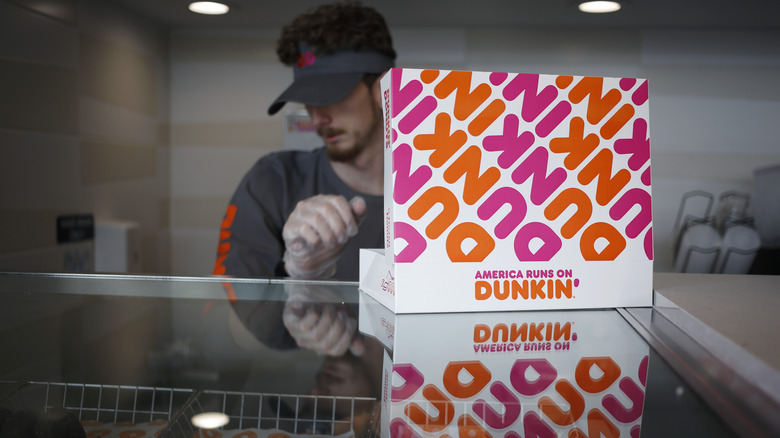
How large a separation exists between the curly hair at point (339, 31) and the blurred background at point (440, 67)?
0.61 meters

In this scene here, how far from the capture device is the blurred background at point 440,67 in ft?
7.90

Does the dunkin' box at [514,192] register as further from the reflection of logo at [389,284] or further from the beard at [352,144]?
the beard at [352,144]

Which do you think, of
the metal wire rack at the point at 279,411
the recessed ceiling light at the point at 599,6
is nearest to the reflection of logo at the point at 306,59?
the recessed ceiling light at the point at 599,6

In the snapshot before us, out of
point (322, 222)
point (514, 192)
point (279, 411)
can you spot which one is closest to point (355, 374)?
point (279, 411)

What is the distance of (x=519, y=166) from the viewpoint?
1.60ft

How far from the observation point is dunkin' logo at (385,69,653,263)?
471mm

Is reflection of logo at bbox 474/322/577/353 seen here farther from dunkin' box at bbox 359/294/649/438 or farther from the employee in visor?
the employee in visor

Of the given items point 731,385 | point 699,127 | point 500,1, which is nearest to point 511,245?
point 731,385

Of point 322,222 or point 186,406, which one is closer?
point 186,406

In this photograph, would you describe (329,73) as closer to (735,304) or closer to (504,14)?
(504,14)

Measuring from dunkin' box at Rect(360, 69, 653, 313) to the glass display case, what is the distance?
28 mm

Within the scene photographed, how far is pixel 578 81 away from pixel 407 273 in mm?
217

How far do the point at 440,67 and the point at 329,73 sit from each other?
3.70 feet

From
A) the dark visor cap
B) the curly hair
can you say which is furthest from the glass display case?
the curly hair
